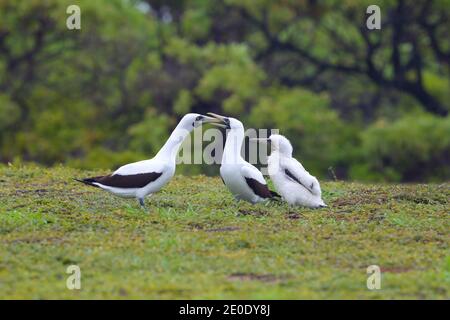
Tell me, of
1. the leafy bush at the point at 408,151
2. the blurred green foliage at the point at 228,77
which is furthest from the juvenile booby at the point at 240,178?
the leafy bush at the point at 408,151

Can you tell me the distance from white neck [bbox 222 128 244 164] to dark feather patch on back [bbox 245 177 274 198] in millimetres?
299

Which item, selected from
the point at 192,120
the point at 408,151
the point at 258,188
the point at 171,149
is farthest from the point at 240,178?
the point at 408,151

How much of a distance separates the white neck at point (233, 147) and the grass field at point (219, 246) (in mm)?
560

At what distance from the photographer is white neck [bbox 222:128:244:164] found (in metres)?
11.5

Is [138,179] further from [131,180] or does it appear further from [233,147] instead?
[233,147]

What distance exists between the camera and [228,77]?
2808 centimetres

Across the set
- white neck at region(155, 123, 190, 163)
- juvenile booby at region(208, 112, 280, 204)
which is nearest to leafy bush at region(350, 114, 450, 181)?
juvenile booby at region(208, 112, 280, 204)

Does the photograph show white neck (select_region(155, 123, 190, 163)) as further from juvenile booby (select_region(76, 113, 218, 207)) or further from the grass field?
the grass field

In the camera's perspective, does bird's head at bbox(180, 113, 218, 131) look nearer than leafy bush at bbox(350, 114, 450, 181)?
Yes

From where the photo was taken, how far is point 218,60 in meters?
29.0

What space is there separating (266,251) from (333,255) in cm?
62

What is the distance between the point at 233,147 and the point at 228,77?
16604 mm

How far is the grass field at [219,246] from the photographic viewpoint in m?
8.41
